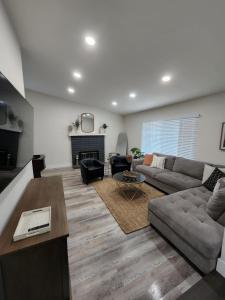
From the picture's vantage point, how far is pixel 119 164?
4.32m

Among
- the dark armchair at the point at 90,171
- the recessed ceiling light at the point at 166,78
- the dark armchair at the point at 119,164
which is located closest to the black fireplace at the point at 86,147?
the dark armchair at the point at 90,171

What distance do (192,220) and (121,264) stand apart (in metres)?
0.97


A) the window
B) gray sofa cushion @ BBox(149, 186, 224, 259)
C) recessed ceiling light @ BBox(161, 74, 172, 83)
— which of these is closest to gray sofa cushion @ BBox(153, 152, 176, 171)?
the window

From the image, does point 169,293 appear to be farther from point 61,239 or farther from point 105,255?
point 61,239

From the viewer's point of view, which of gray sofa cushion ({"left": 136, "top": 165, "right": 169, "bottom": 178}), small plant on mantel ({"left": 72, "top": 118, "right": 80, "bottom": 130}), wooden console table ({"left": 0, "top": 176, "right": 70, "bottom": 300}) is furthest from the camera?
small plant on mantel ({"left": 72, "top": 118, "right": 80, "bottom": 130})

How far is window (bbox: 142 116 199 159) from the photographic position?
3.50 meters

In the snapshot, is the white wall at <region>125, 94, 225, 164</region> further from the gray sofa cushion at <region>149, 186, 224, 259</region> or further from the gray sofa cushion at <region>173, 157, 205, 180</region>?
the gray sofa cushion at <region>149, 186, 224, 259</region>

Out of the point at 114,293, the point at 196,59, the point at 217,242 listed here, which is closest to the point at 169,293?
the point at 114,293

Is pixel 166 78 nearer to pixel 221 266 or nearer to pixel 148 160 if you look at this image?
pixel 148 160

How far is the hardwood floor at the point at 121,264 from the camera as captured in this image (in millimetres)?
1240

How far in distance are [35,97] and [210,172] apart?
5624 mm

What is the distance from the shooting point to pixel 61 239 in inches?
37.5

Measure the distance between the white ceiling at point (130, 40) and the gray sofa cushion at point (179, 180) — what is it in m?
1.97

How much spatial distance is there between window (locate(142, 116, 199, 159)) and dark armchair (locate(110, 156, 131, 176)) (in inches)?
51.2
